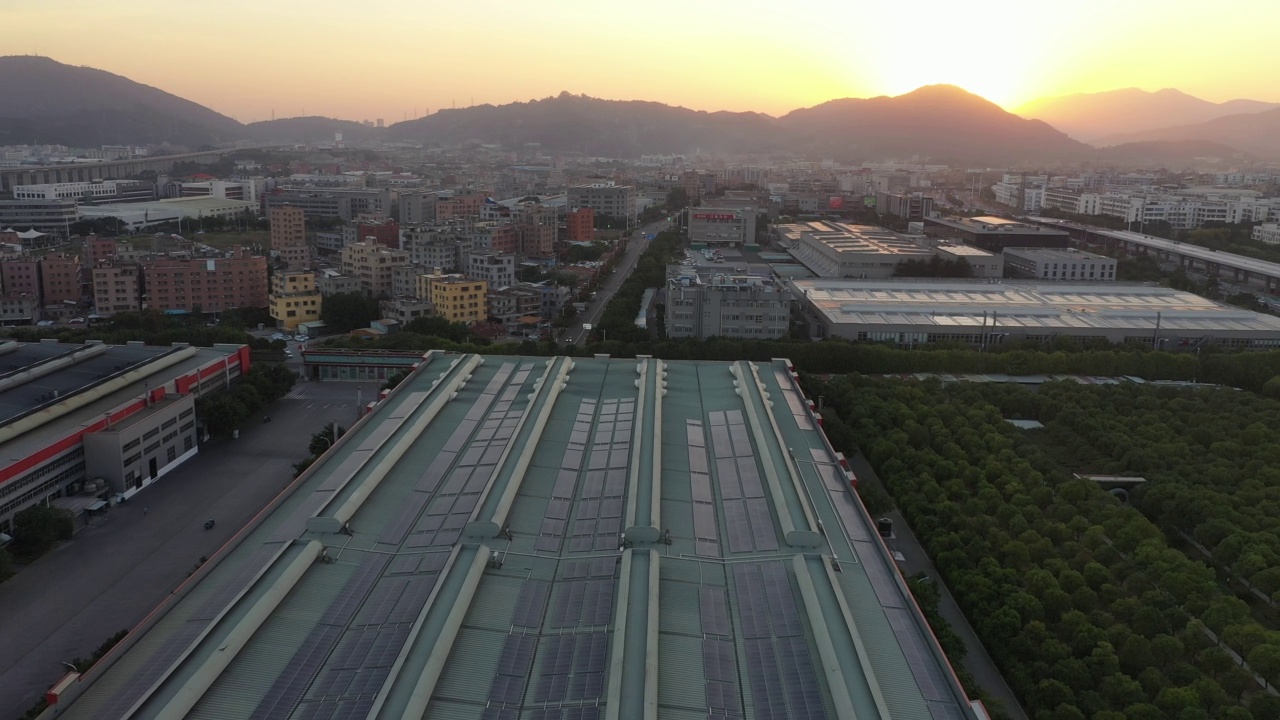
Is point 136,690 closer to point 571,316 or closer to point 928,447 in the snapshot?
point 928,447

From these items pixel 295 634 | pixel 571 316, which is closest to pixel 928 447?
pixel 295 634

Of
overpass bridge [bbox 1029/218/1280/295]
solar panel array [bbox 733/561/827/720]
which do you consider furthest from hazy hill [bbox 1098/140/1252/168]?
solar panel array [bbox 733/561/827/720]

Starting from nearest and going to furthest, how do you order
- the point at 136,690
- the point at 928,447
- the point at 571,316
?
the point at 136,690 → the point at 928,447 → the point at 571,316

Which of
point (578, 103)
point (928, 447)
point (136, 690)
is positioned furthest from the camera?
point (578, 103)

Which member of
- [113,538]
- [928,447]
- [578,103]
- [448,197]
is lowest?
[113,538]

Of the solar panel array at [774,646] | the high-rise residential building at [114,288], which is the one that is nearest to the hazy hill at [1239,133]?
the high-rise residential building at [114,288]

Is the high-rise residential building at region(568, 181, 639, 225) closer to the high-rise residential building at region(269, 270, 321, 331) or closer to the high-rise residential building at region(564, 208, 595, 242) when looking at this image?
the high-rise residential building at region(564, 208, 595, 242)
